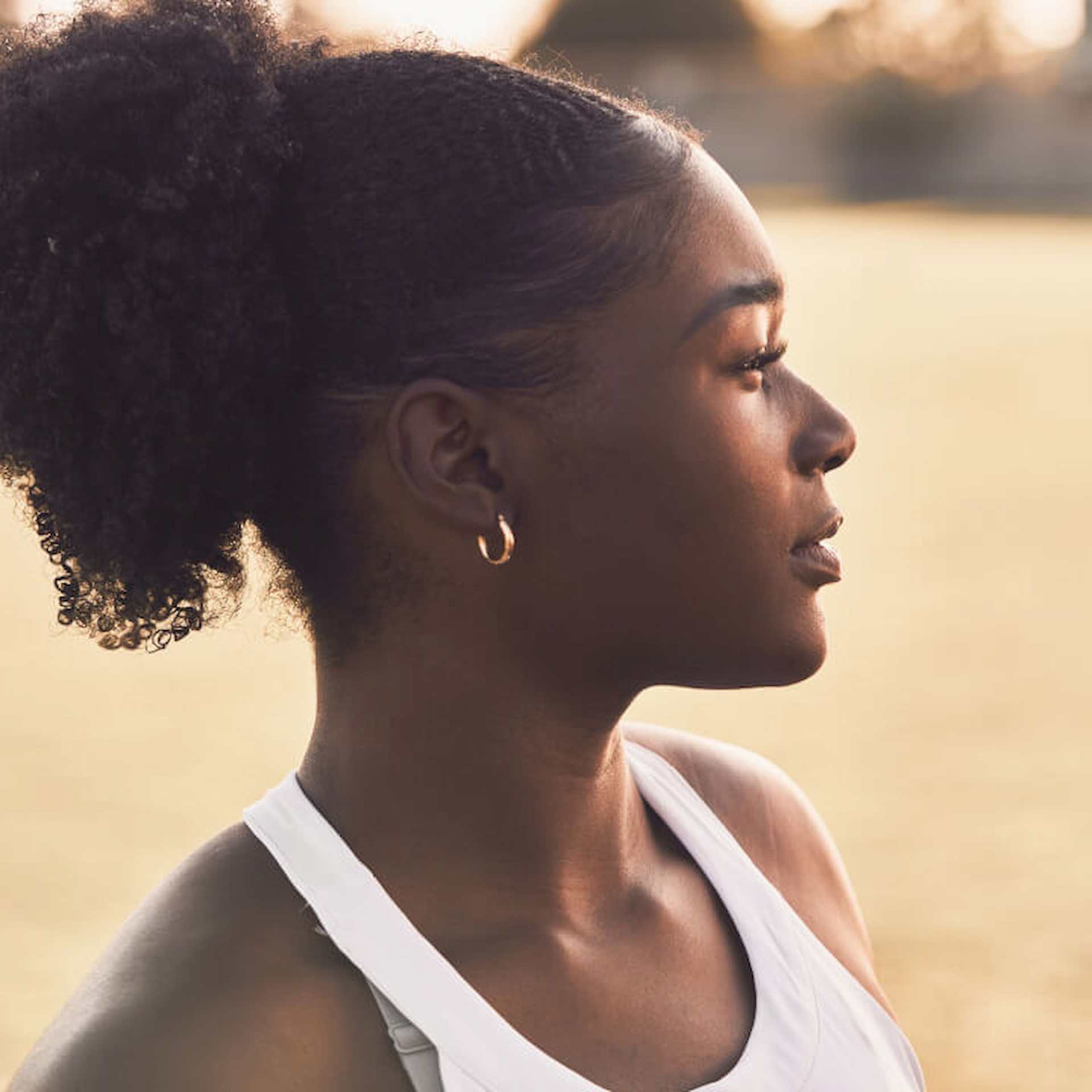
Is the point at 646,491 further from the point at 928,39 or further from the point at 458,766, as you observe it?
the point at 928,39

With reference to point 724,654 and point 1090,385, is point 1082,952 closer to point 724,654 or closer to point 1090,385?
point 724,654

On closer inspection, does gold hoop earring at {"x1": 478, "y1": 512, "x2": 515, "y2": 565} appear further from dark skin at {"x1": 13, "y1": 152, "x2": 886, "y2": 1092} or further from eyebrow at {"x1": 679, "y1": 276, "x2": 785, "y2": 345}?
eyebrow at {"x1": 679, "y1": 276, "x2": 785, "y2": 345}

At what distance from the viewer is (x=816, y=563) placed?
1.86 metres

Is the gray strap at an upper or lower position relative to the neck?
lower

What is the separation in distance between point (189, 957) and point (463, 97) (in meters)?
0.81

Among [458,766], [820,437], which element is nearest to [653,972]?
[458,766]

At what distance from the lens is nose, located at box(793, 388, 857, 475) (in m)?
1.86

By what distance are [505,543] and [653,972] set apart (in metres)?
0.46

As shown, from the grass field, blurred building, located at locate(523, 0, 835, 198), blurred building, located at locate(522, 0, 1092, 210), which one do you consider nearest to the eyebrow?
the grass field

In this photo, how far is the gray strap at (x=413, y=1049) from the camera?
169cm

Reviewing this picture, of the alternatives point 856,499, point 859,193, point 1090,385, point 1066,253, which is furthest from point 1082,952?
point 859,193

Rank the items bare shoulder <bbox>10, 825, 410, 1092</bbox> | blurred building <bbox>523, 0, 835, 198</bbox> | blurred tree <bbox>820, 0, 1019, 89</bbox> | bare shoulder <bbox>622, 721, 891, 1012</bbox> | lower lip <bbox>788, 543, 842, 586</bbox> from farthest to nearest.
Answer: blurred tree <bbox>820, 0, 1019, 89</bbox>, blurred building <bbox>523, 0, 835, 198</bbox>, bare shoulder <bbox>622, 721, 891, 1012</bbox>, lower lip <bbox>788, 543, 842, 586</bbox>, bare shoulder <bbox>10, 825, 410, 1092</bbox>

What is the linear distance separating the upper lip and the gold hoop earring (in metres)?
0.27

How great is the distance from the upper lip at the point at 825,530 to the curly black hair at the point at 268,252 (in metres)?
0.28
